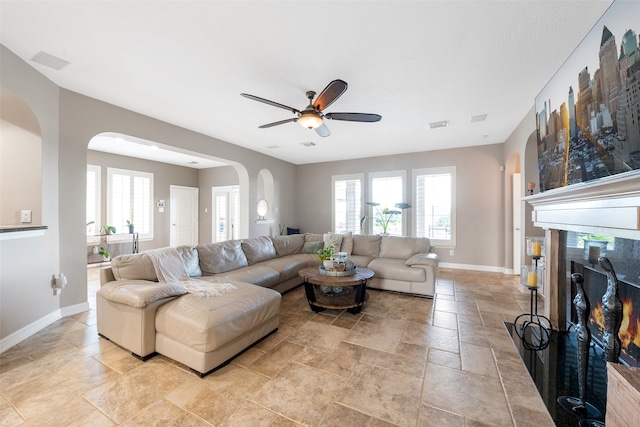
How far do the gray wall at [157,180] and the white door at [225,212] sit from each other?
1018 millimetres

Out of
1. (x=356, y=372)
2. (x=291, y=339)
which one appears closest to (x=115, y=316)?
(x=291, y=339)

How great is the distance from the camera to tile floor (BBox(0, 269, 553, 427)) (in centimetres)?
154

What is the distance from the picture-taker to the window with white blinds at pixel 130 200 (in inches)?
240

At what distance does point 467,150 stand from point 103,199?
28.0ft

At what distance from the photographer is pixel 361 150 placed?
5.80 m

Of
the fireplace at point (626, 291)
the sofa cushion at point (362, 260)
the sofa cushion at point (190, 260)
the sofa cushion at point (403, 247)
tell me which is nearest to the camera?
the fireplace at point (626, 291)

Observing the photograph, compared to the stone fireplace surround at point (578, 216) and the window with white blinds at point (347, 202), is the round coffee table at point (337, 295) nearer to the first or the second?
the stone fireplace surround at point (578, 216)

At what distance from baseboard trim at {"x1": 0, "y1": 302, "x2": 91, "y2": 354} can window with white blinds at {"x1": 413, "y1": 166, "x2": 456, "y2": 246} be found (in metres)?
6.11

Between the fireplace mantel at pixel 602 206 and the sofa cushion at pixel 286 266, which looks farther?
the sofa cushion at pixel 286 266

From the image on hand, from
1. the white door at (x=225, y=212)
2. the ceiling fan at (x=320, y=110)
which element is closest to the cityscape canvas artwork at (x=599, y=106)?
the ceiling fan at (x=320, y=110)

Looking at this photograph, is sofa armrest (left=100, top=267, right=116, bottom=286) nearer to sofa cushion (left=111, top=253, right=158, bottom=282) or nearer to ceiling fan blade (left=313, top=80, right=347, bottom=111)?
sofa cushion (left=111, top=253, right=158, bottom=282)

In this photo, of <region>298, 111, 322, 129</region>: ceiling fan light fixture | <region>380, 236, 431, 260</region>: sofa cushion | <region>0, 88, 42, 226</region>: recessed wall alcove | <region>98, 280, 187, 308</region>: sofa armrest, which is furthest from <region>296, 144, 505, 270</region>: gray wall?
<region>0, 88, 42, 226</region>: recessed wall alcove

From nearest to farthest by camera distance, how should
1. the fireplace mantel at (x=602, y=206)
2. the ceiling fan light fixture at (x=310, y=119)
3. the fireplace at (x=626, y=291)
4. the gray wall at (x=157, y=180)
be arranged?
the fireplace mantel at (x=602, y=206) < the fireplace at (x=626, y=291) < the ceiling fan light fixture at (x=310, y=119) < the gray wall at (x=157, y=180)

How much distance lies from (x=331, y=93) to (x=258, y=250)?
2821 millimetres
